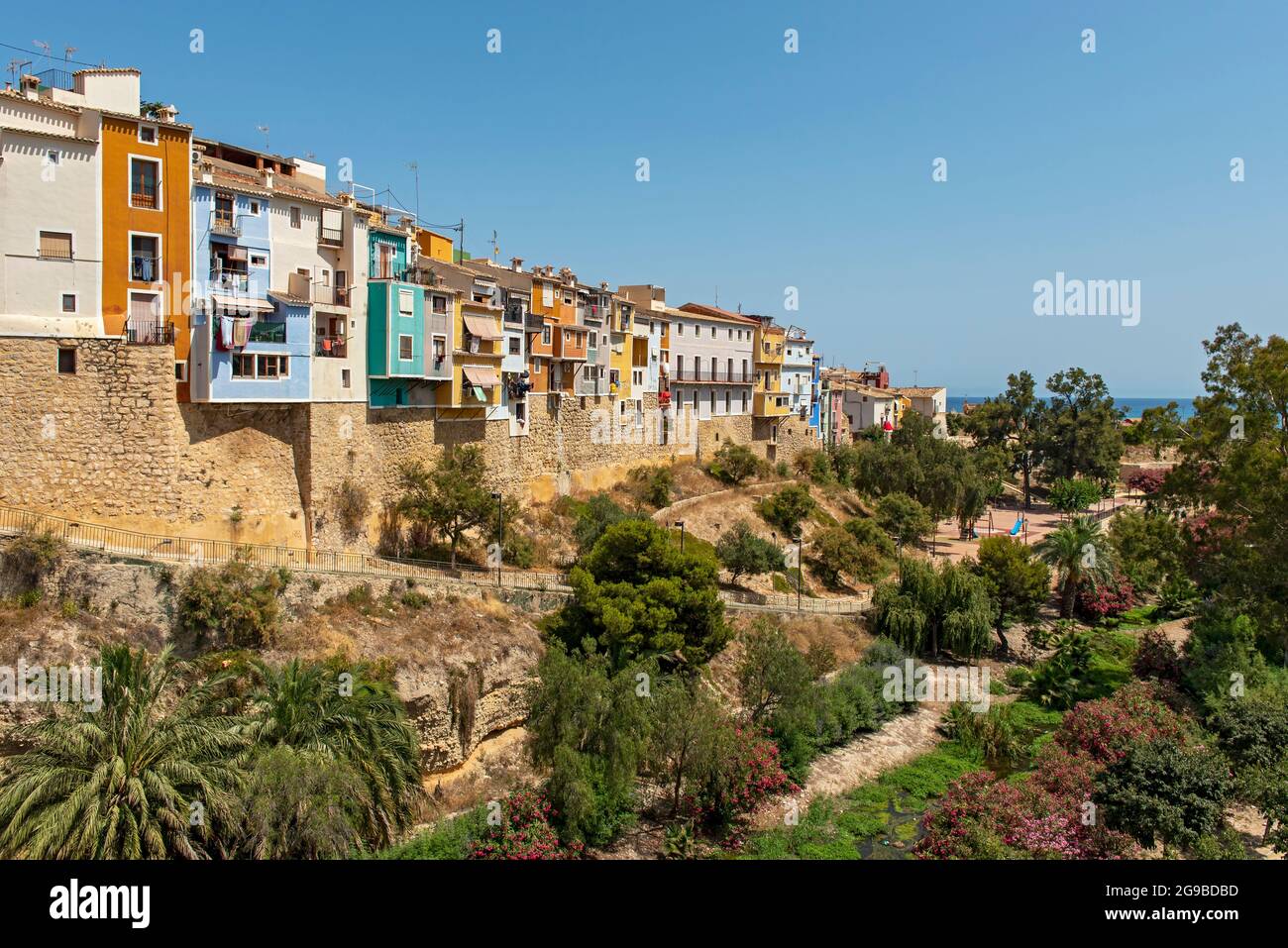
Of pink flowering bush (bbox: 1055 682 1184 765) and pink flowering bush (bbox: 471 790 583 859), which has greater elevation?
pink flowering bush (bbox: 1055 682 1184 765)

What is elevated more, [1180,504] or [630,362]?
[630,362]

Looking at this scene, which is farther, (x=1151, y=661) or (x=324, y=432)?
(x=1151, y=661)

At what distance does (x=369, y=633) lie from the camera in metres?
27.7

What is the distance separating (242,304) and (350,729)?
612 inches

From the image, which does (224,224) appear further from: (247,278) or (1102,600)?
(1102,600)

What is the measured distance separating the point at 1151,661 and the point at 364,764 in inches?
1210

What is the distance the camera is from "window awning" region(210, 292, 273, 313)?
30125mm

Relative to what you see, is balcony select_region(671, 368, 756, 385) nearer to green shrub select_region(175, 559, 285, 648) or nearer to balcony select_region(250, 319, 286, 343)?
balcony select_region(250, 319, 286, 343)

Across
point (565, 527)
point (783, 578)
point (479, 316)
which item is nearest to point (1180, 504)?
point (783, 578)

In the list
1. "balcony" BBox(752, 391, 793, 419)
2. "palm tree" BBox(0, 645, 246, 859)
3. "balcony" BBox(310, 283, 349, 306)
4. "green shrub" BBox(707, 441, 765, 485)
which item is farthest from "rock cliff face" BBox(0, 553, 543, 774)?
"balcony" BBox(752, 391, 793, 419)

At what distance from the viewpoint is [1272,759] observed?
26.9 m

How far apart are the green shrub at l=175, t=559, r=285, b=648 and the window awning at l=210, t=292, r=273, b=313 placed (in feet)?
29.4
